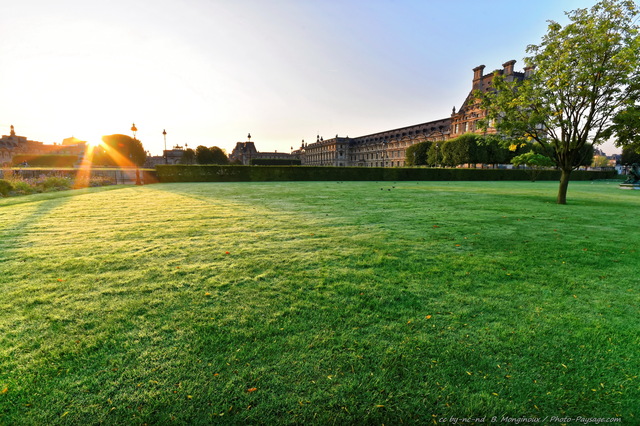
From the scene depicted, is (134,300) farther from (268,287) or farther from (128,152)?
(128,152)

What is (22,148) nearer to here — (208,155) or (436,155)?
(208,155)

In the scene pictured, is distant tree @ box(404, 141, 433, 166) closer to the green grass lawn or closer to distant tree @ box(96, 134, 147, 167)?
distant tree @ box(96, 134, 147, 167)

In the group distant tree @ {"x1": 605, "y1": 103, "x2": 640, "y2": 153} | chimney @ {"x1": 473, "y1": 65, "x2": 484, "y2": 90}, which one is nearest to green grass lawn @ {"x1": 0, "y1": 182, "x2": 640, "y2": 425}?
distant tree @ {"x1": 605, "y1": 103, "x2": 640, "y2": 153}

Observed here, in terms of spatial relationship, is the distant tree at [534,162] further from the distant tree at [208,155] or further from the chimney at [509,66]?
the distant tree at [208,155]

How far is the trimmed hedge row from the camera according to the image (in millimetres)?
31859

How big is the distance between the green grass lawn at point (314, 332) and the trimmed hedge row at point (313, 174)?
28.0 m

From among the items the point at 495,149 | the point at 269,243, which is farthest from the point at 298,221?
the point at 495,149

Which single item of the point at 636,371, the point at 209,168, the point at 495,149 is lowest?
the point at 636,371

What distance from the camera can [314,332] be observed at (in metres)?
2.73

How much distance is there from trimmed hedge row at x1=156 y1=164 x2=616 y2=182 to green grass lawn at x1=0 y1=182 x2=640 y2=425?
28.0 m

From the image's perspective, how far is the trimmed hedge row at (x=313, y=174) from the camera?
3186cm

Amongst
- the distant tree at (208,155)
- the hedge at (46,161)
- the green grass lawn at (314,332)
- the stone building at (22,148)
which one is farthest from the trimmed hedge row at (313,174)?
the stone building at (22,148)

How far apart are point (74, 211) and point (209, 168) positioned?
23.7 meters

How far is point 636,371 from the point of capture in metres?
2.32
